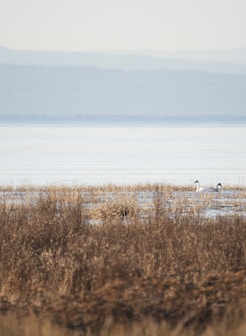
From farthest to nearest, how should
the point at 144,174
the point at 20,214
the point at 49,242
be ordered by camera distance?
1. the point at 144,174
2. the point at 20,214
3. the point at 49,242

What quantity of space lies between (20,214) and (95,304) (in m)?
7.07

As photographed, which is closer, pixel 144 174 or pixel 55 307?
pixel 55 307

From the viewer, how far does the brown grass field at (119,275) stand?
800 cm

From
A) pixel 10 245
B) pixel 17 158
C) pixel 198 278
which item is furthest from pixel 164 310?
pixel 17 158

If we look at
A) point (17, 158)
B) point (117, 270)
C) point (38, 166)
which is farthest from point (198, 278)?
point (17, 158)

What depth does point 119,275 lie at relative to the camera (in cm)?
1046

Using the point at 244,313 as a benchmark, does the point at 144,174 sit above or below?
above

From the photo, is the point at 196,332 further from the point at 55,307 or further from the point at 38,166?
the point at 38,166

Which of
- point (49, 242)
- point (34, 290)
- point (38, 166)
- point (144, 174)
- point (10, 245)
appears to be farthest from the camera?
point (38, 166)

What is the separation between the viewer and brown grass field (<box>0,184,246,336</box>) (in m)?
8.00

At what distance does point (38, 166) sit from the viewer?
46469 millimetres

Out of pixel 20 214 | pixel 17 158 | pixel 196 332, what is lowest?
pixel 196 332

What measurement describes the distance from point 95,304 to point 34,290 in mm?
1416

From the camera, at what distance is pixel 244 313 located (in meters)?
8.08
